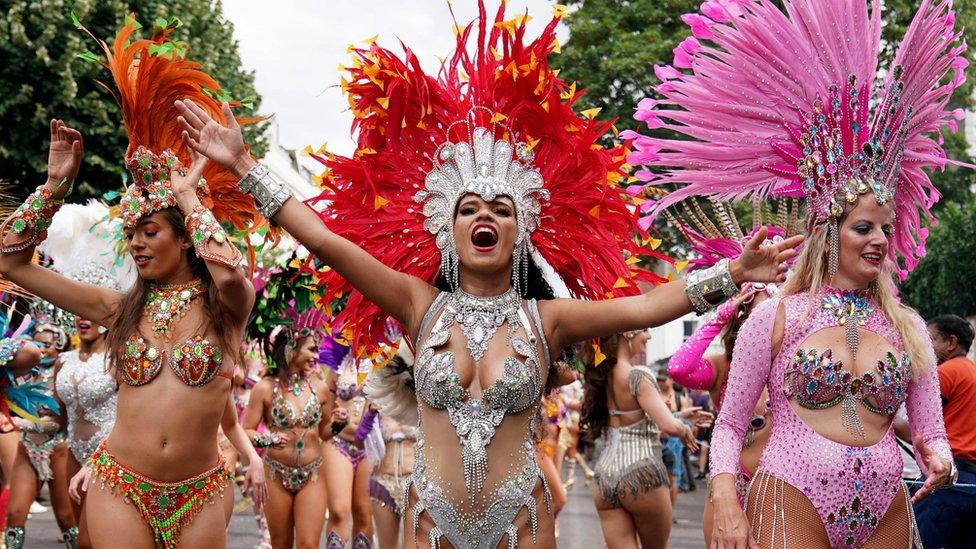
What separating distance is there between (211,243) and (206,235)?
46mm

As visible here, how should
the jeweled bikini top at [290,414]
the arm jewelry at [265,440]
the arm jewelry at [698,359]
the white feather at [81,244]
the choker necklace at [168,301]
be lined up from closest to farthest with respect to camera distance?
the choker necklace at [168,301]
the arm jewelry at [698,359]
the arm jewelry at [265,440]
the white feather at [81,244]
the jeweled bikini top at [290,414]

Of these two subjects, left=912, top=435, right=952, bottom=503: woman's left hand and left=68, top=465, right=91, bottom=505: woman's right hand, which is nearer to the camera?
left=912, top=435, right=952, bottom=503: woman's left hand

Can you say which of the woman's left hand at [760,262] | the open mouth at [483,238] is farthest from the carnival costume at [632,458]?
the woman's left hand at [760,262]

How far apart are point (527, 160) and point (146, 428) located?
2013 mm

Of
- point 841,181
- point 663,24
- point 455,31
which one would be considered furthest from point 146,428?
point 663,24

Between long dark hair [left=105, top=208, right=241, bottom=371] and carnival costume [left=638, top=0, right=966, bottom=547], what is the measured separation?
203 centimetres

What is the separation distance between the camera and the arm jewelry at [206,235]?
5.42m

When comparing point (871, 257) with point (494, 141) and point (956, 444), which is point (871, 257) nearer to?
point (494, 141)

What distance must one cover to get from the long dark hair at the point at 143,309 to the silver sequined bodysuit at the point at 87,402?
3086 mm

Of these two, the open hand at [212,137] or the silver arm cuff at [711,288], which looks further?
the open hand at [212,137]

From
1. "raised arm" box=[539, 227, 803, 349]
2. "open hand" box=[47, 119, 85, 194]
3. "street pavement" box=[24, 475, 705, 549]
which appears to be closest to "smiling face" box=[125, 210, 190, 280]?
"open hand" box=[47, 119, 85, 194]

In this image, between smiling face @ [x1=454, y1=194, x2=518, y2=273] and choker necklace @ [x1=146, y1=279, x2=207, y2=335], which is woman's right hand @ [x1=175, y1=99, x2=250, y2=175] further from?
choker necklace @ [x1=146, y1=279, x2=207, y2=335]

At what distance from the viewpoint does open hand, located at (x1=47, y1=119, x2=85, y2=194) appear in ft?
18.9

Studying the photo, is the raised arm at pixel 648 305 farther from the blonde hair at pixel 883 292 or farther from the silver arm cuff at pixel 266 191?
the silver arm cuff at pixel 266 191
